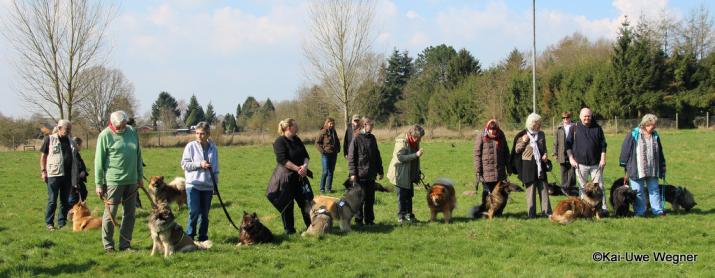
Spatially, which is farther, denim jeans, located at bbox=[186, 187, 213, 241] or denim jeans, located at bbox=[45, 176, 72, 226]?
denim jeans, located at bbox=[45, 176, 72, 226]

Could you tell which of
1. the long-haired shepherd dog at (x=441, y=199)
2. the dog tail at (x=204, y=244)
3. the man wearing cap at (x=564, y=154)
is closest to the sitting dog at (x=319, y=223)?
Result: the dog tail at (x=204, y=244)

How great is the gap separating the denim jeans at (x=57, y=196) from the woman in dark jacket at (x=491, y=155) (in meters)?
6.41

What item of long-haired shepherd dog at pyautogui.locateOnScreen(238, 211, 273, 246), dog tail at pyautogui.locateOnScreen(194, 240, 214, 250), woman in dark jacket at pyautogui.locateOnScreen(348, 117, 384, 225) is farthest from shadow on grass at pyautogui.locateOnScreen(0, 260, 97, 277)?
woman in dark jacket at pyautogui.locateOnScreen(348, 117, 384, 225)

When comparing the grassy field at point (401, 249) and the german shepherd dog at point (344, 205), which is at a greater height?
the german shepherd dog at point (344, 205)

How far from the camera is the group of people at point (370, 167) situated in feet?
23.3

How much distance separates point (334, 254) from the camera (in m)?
6.81

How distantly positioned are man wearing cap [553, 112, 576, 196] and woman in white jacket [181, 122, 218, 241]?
6.25m

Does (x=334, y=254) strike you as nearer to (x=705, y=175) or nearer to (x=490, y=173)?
(x=490, y=173)

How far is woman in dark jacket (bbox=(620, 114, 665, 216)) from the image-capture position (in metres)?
8.99

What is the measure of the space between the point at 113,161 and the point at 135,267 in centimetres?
127

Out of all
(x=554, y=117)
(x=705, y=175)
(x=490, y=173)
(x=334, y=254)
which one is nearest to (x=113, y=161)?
(x=334, y=254)

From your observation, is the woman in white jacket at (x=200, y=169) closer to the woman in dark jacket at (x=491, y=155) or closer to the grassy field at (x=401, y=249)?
the grassy field at (x=401, y=249)

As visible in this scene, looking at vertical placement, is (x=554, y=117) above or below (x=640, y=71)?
below

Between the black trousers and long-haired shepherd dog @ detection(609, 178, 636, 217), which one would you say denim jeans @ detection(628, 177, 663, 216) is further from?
the black trousers
